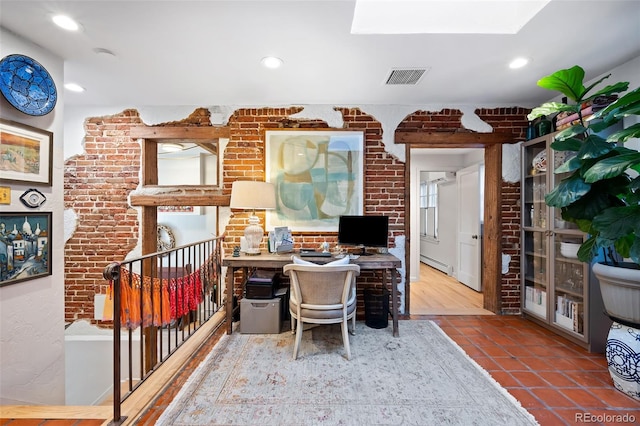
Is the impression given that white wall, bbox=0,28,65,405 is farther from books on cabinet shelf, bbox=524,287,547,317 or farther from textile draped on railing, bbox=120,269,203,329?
books on cabinet shelf, bbox=524,287,547,317

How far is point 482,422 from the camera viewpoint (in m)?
1.56

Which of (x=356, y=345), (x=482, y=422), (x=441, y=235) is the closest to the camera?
(x=482, y=422)

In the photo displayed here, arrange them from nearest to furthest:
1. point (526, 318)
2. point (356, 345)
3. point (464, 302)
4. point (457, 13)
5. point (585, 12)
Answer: point (585, 12) < point (457, 13) < point (356, 345) < point (526, 318) < point (464, 302)

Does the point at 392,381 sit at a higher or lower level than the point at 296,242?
lower

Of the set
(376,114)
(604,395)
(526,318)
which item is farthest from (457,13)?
(526,318)

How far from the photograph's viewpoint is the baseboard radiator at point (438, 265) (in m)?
5.16

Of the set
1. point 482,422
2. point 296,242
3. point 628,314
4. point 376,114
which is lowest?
point 482,422

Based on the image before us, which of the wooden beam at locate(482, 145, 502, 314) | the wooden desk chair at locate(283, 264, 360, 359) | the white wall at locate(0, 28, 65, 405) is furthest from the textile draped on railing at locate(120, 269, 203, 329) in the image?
the wooden beam at locate(482, 145, 502, 314)

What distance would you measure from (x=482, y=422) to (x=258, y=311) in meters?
1.89

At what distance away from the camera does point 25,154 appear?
1984 mm

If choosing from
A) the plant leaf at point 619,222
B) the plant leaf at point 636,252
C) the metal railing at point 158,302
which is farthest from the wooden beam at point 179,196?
the plant leaf at point 636,252

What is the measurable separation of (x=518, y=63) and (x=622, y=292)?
1868 mm

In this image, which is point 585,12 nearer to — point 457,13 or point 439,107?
point 457,13

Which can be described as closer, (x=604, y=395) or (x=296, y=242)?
(x=604, y=395)
